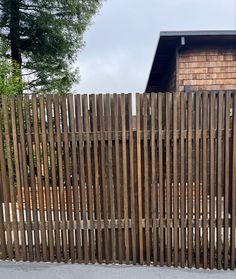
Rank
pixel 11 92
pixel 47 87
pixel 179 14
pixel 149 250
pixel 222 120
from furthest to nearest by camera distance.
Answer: pixel 47 87, pixel 179 14, pixel 11 92, pixel 149 250, pixel 222 120

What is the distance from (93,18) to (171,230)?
12.1 m

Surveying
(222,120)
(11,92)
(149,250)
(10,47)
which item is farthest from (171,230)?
(10,47)

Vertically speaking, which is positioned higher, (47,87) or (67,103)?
(47,87)

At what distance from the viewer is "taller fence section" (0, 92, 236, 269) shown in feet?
9.73

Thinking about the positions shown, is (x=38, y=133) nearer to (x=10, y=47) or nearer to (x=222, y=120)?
(x=222, y=120)

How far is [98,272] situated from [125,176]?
1113 mm

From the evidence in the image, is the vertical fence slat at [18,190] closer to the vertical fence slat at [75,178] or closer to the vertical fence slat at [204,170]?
the vertical fence slat at [75,178]

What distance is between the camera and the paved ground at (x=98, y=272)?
2.92 metres

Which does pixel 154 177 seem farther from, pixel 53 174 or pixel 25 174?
pixel 25 174

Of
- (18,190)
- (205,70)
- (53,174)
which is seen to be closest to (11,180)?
(18,190)

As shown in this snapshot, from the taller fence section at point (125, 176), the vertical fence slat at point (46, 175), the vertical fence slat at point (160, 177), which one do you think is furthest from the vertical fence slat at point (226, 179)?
the vertical fence slat at point (46, 175)

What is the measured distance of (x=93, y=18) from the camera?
508 inches

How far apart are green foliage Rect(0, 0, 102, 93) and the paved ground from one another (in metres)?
9.86

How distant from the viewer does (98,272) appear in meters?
3.00
